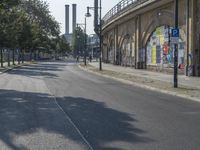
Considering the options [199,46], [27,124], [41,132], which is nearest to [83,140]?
→ [41,132]

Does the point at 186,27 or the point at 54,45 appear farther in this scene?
the point at 54,45

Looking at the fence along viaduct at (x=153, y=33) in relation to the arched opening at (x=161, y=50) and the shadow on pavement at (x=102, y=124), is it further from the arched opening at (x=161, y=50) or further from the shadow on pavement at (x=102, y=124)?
the shadow on pavement at (x=102, y=124)

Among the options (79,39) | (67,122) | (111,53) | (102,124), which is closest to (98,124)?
(102,124)

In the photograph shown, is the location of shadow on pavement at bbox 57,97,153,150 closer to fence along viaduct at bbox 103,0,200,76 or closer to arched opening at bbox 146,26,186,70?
fence along viaduct at bbox 103,0,200,76

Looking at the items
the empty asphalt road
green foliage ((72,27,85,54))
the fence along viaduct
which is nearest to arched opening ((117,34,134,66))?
the fence along viaduct

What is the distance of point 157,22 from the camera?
46.9m

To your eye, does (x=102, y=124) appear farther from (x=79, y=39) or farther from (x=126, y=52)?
(x=79, y=39)

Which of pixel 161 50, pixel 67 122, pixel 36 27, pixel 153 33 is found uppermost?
pixel 36 27

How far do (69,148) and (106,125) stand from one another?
3010 millimetres

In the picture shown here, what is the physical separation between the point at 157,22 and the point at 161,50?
8.51ft

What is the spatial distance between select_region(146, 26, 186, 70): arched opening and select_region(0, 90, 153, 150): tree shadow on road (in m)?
23.0

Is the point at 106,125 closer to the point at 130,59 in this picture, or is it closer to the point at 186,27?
the point at 186,27

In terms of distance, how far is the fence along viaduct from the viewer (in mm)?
37125

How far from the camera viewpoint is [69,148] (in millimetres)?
9367
